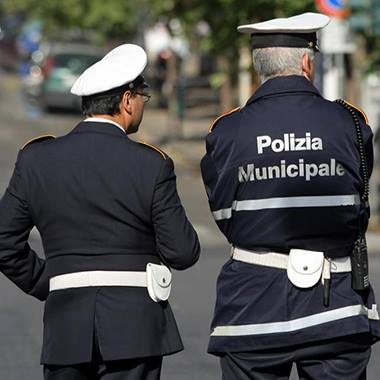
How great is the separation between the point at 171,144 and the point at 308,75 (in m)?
21.3

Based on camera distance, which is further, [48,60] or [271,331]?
[48,60]

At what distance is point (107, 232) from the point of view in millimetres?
4477

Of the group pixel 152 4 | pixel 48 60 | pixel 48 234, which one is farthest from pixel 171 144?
pixel 48 234

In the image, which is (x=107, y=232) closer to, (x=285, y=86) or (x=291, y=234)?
(x=291, y=234)

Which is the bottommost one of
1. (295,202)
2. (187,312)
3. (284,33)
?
(187,312)

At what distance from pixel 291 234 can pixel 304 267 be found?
4.6 inches

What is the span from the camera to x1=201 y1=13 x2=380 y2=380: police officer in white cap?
4395 millimetres

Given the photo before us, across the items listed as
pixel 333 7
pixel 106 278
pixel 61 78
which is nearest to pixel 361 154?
pixel 106 278

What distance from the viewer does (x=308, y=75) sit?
4.57 metres

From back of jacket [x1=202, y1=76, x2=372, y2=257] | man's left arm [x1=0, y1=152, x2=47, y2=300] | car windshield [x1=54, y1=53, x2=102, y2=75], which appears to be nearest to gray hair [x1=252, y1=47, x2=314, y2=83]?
back of jacket [x1=202, y1=76, x2=372, y2=257]

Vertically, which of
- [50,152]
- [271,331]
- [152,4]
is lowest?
[271,331]

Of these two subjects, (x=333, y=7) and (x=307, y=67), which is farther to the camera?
(x=333, y=7)

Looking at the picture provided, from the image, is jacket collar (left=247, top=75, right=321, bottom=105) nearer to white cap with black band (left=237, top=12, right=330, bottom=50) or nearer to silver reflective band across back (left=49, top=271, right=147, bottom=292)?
white cap with black band (left=237, top=12, right=330, bottom=50)

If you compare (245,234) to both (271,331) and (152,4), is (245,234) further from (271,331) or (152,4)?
(152,4)
